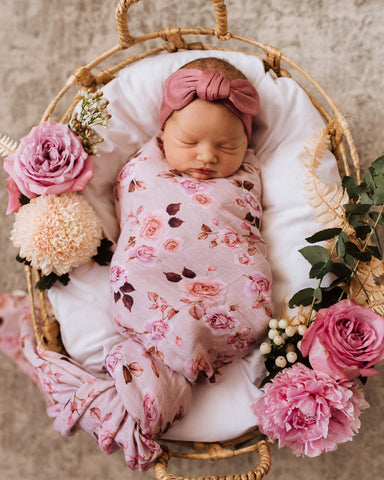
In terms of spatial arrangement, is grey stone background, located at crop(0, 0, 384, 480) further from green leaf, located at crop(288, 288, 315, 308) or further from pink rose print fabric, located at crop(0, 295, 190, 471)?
green leaf, located at crop(288, 288, 315, 308)

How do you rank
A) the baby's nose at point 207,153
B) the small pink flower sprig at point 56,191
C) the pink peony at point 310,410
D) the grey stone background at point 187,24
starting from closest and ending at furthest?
the pink peony at point 310,410 < the small pink flower sprig at point 56,191 < the baby's nose at point 207,153 < the grey stone background at point 187,24

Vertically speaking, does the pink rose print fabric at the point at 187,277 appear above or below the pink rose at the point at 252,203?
below

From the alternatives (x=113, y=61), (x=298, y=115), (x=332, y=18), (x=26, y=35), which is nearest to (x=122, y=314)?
(x=298, y=115)

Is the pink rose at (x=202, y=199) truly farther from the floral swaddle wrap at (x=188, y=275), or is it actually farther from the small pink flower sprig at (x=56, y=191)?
the small pink flower sprig at (x=56, y=191)

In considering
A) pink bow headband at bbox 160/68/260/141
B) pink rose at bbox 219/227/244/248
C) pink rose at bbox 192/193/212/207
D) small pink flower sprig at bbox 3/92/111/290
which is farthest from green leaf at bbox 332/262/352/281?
small pink flower sprig at bbox 3/92/111/290

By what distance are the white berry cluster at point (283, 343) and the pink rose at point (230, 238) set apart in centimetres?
20

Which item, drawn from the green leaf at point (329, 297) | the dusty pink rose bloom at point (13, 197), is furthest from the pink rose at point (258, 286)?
the dusty pink rose bloom at point (13, 197)

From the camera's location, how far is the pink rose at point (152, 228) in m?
1.18

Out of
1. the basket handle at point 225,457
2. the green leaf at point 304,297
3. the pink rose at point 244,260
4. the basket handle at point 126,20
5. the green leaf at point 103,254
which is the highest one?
the basket handle at point 126,20

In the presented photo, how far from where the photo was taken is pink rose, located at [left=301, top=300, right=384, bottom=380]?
1.01m

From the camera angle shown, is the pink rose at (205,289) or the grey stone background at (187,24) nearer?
the pink rose at (205,289)

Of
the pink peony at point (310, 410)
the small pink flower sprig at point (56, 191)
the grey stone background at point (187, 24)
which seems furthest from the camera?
the grey stone background at point (187, 24)

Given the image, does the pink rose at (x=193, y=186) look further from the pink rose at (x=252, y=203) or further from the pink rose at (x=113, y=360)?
the pink rose at (x=113, y=360)

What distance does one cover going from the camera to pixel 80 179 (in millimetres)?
1158
